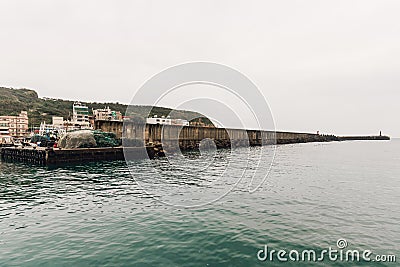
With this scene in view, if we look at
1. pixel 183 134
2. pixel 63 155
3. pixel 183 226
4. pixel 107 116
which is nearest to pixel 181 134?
pixel 183 134

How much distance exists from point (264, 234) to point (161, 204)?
976 centimetres

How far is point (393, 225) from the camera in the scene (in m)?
16.2

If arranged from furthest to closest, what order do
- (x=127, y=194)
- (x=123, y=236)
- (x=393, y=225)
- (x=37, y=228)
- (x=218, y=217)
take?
(x=127, y=194) → (x=218, y=217) → (x=393, y=225) → (x=37, y=228) → (x=123, y=236)

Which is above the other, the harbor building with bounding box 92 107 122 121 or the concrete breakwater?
the harbor building with bounding box 92 107 122 121

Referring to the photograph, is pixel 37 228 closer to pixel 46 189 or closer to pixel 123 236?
pixel 123 236

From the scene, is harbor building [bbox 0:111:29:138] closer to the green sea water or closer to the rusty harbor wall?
the rusty harbor wall

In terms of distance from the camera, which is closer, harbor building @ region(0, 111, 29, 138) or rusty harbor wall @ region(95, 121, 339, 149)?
rusty harbor wall @ region(95, 121, 339, 149)

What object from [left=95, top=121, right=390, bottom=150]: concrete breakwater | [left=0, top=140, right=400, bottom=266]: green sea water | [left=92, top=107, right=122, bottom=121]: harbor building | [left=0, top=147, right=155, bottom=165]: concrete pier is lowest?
[left=0, top=140, right=400, bottom=266]: green sea water

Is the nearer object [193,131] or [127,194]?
[127,194]

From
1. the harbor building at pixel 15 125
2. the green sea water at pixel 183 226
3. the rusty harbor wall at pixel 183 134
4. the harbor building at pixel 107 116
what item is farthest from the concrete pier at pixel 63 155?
the harbor building at pixel 15 125

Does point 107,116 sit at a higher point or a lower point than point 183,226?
higher

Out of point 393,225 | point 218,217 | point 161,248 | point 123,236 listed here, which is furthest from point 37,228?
point 393,225

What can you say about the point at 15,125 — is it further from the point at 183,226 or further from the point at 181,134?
the point at 183,226

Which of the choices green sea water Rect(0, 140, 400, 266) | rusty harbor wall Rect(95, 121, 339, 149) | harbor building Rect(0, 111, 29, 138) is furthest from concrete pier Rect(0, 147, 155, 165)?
harbor building Rect(0, 111, 29, 138)
